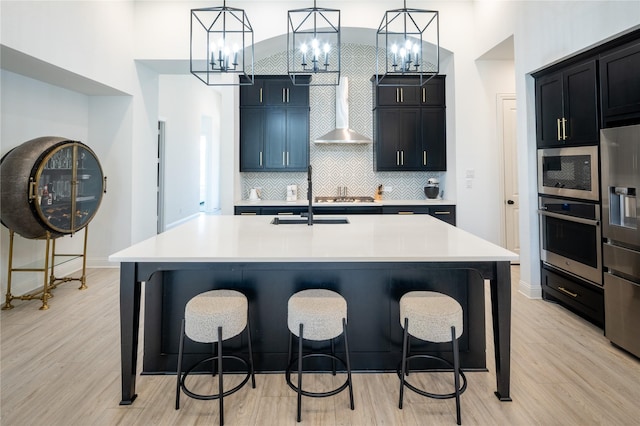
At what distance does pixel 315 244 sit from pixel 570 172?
8.54 ft

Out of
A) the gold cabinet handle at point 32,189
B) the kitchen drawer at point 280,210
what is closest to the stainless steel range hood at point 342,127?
the kitchen drawer at point 280,210

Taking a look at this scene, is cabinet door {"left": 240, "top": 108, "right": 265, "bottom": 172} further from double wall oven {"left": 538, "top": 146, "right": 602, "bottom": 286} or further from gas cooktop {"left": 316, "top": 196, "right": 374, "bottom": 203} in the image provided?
double wall oven {"left": 538, "top": 146, "right": 602, "bottom": 286}

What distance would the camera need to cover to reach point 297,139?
17.6ft

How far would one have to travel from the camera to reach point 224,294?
81.4 inches

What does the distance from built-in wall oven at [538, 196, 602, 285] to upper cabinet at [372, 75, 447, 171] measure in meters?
1.99

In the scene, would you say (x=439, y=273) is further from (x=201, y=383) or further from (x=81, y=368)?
(x=81, y=368)

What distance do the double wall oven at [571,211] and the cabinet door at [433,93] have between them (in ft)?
6.73

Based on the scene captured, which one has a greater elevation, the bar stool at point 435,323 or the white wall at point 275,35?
the white wall at point 275,35

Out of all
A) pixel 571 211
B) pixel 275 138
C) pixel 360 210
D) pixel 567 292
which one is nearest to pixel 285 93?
pixel 275 138

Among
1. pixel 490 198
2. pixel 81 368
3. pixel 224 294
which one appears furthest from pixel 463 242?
pixel 490 198

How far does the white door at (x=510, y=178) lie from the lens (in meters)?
5.12

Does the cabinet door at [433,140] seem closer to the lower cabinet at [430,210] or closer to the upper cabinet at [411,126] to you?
the upper cabinet at [411,126]

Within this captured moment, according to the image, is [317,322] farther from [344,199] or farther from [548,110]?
[344,199]

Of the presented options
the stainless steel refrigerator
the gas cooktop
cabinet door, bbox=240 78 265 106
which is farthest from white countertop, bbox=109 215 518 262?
cabinet door, bbox=240 78 265 106
